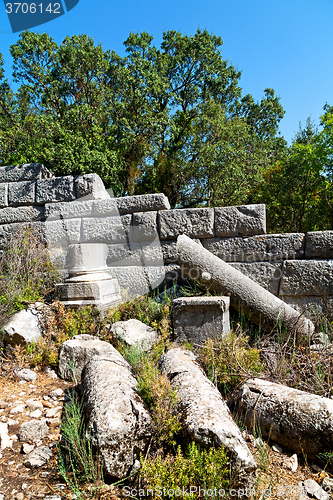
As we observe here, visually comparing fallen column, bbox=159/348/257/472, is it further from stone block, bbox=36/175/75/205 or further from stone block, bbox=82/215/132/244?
stone block, bbox=36/175/75/205

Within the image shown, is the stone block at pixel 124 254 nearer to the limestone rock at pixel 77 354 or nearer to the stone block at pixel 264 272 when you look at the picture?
the stone block at pixel 264 272

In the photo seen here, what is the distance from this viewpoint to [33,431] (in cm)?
266

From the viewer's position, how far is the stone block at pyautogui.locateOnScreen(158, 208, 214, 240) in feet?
16.5

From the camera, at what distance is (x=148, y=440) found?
225cm

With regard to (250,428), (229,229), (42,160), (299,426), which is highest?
(42,160)

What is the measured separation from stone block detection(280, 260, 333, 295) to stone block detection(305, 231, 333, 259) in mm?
109

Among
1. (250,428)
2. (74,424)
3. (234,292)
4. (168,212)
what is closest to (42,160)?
(168,212)

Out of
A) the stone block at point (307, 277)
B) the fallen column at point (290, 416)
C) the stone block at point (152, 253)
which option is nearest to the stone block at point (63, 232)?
the stone block at point (152, 253)

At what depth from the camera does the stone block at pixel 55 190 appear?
219 inches

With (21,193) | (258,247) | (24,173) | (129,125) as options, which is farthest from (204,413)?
(129,125)

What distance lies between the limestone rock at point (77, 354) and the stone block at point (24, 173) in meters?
3.46

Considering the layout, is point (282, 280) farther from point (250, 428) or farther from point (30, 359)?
point (30, 359)

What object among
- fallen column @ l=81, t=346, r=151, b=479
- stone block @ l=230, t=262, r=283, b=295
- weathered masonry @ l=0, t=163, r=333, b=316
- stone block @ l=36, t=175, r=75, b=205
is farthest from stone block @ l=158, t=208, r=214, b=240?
fallen column @ l=81, t=346, r=151, b=479

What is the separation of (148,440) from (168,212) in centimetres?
348
